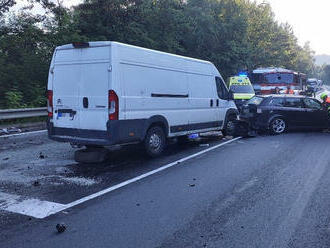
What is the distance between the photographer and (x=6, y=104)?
15258 mm

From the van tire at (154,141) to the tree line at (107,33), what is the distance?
8.74 metres

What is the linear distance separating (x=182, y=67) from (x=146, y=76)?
5.29 feet

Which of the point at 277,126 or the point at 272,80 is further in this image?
the point at 272,80

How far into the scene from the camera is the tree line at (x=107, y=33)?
16766 mm

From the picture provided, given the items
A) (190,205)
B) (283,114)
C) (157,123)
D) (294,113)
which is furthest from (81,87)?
(294,113)

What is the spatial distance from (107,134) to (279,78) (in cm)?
2104

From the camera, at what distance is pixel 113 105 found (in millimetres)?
7160

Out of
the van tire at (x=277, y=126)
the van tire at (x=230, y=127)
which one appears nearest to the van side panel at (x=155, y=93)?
the van tire at (x=230, y=127)

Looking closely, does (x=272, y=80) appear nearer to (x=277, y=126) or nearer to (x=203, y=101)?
(x=277, y=126)

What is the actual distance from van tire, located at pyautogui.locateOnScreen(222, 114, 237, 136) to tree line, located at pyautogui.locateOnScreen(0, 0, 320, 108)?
891 centimetres

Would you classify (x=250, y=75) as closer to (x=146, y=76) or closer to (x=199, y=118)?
(x=199, y=118)

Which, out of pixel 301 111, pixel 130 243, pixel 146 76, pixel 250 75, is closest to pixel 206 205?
pixel 130 243

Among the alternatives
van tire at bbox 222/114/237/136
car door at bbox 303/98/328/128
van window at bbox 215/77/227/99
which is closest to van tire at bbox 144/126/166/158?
van window at bbox 215/77/227/99

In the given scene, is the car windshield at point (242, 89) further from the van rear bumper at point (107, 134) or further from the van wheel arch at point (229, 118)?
the van rear bumper at point (107, 134)
